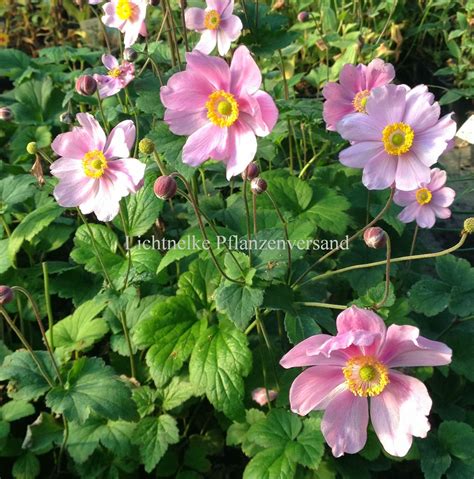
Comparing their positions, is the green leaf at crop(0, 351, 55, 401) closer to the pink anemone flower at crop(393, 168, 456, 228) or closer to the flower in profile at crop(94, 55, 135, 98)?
the flower in profile at crop(94, 55, 135, 98)

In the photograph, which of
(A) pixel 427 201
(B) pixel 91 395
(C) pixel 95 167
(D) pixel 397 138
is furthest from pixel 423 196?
(B) pixel 91 395

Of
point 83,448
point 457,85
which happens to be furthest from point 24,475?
point 457,85

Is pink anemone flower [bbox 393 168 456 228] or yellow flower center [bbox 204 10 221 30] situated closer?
yellow flower center [bbox 204 10 221 30]

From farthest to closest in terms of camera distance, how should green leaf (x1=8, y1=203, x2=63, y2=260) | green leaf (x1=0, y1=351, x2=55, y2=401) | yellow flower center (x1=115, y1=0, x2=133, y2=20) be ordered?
1. green leaf (x1=8, y1=203, x2=63, y2=260)
2. yellow flower center (x1=115, y1=0, x2=133, y2=20)
3. green leaf (x1=0, y1=351, x2=55, y2=401)

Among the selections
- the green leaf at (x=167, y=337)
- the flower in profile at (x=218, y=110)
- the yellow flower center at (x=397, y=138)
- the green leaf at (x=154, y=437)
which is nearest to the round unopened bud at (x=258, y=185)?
the flower in profile at (x=218, y=110)

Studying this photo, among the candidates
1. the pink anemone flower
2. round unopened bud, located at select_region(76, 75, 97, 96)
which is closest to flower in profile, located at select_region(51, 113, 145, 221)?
round unopened bud, located at select_region(76, 75, 97, 96)

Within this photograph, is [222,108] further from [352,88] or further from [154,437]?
[154,437]
